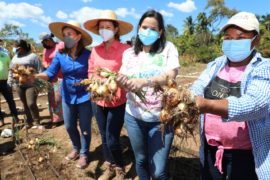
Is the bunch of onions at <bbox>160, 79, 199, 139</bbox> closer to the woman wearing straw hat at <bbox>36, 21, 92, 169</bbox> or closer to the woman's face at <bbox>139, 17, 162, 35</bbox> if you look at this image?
the woman's face at <bbox>139, 17, 162, 35</bbox>

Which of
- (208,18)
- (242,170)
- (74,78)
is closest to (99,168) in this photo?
(74,78)

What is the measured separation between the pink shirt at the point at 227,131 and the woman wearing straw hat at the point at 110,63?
1.09 metres

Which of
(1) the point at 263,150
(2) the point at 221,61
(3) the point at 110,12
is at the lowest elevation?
(1) the point at 263,150

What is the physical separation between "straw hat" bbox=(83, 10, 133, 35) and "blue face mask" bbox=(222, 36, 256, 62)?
1.44 metres

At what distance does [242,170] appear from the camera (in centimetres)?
188

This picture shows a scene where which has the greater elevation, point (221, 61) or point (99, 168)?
point (221, 61)

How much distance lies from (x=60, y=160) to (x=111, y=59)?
66.1 inches

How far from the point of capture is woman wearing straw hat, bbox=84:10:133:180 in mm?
2867

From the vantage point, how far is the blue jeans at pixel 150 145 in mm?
2238

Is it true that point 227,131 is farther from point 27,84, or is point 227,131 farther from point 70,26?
point 27,84

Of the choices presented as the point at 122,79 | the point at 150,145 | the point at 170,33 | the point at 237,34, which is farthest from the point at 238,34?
the point at 170,33

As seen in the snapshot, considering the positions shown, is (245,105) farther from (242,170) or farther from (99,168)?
(99,168)

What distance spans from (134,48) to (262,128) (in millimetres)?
1137

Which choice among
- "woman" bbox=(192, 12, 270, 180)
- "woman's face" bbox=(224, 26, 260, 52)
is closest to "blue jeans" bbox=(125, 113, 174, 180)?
"woman" bbox=(192, 12, 270, 180)
